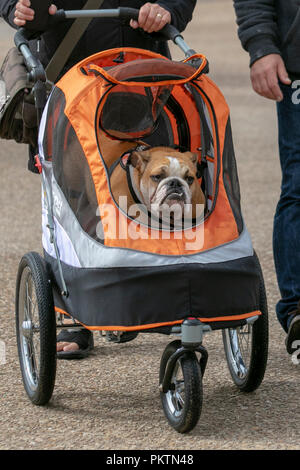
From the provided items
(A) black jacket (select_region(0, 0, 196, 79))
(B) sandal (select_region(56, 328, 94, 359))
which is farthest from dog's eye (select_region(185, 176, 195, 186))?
(B) sandal (select_region(56, 328, 94, 359))

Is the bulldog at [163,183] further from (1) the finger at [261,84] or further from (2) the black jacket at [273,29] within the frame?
(2) the black jacket at [273,29]

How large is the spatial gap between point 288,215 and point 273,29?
838mm

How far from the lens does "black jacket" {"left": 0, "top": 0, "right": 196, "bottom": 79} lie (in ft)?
13.3

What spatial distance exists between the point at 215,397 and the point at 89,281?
0.84m

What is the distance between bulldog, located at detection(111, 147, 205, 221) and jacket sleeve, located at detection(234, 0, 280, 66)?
2.76 feet

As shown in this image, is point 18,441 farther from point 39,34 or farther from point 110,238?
point 39,34

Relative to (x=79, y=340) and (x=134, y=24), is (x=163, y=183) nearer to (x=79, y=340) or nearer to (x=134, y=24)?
(x=134, y=24)

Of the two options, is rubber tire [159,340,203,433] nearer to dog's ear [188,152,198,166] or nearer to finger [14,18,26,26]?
dog's ear [188,152,198,166]

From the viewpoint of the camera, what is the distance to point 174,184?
3.30 metres

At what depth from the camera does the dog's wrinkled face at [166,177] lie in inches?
129

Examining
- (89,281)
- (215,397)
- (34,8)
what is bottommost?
(215,397)

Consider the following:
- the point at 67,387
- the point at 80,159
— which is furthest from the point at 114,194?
the point at 67,387
